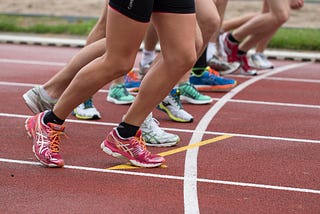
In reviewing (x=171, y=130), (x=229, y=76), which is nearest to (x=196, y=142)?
(x=171, y=130)

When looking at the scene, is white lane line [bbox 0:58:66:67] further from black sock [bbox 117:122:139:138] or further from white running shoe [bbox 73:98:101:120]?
black sock [bbox 117:122:139:138]

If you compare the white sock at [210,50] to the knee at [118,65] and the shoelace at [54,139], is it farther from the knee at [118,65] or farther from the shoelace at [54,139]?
the knee at [118,65]

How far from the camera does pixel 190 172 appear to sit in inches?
232

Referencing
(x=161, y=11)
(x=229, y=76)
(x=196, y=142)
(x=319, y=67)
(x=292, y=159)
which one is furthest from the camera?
(x=319, y=67)

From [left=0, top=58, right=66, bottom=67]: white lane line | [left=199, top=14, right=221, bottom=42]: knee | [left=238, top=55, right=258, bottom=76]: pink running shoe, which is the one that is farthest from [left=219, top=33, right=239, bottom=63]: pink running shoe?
[left=199, top=14, right=221, bottom=42]: knee

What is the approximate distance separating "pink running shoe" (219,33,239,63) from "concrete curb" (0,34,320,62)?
Result: 2077mm

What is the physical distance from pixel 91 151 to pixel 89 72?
3.17 feet

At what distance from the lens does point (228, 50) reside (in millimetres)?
11352

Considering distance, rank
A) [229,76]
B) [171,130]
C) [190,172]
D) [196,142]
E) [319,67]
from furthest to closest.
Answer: [319,67] → [229,76] → [171,130] → [196,142] → [190,172]

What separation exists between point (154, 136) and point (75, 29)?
9.66 metres

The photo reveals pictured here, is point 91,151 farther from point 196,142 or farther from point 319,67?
point 319,67

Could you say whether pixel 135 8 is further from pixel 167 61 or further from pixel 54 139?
pixel 54 139

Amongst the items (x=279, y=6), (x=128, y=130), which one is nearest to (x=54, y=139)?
(x=128, y=130)

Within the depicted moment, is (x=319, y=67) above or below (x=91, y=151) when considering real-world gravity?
below
